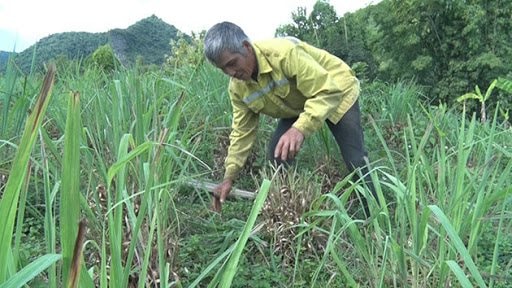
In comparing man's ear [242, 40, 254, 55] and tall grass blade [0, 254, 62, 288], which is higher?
man's ear [242, 40, 254, 55]

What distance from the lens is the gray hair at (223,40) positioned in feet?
7.79

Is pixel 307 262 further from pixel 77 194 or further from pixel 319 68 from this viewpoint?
pixel 77 194

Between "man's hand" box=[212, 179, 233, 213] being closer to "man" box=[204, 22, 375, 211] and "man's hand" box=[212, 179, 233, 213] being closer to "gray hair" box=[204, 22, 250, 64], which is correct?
"man" box=[204, 22, 375, 211]

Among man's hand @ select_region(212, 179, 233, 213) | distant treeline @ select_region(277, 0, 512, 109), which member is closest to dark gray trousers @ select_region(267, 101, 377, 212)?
man's hand @ select_region(212, 179, 233, 213)

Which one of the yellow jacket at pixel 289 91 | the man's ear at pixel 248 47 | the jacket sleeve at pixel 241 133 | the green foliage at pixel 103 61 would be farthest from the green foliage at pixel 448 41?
the man's ear at pixel 248 47

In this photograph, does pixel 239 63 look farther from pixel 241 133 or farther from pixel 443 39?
pixel 443 39

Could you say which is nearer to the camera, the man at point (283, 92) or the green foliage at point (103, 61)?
the man at point (283, 92)

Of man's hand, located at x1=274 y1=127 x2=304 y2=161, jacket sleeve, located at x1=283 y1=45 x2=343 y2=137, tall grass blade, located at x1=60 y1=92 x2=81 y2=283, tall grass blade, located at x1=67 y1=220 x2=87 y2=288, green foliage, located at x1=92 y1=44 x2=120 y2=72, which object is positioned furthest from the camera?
green foliage, located at x1=92 y1=44 x2=120 y2=72

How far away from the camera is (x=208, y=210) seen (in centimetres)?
219

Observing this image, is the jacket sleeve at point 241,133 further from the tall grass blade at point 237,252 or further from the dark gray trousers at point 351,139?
the tall grass blade at point 237,252

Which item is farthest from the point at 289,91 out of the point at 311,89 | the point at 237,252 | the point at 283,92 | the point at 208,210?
the point at 237,252

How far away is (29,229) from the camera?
→ 2.24 metres

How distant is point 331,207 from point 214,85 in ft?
5.39

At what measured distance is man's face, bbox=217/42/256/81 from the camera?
241cm
